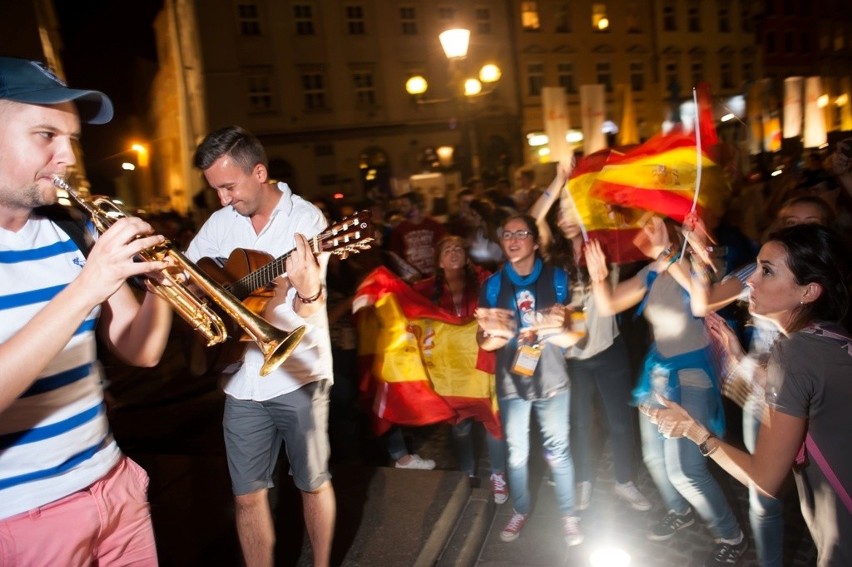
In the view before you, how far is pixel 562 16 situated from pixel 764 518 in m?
34.5

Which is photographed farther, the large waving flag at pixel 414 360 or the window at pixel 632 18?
the window at pixel 632 18

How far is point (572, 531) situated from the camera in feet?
12.8

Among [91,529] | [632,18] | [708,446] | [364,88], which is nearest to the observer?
[91,529]

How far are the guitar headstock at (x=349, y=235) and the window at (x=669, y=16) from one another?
3902 centimetres

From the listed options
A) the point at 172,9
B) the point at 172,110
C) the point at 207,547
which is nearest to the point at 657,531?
the point at 207,547

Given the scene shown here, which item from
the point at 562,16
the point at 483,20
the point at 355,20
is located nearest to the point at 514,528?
the point at 355,20

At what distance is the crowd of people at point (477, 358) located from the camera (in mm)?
1841

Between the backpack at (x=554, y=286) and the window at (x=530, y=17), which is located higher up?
the window at (x=530, y=17)

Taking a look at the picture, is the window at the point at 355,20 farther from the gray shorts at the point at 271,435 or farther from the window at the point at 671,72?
the gray shorts at the point at 271,435

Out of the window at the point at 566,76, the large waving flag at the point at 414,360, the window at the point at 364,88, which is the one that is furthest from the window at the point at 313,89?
the large waving flag at the point at 414,360

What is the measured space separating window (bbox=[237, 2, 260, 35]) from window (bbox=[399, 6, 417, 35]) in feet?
23.8

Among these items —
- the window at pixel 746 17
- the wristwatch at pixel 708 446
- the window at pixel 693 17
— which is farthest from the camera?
the window at pixel 746 17

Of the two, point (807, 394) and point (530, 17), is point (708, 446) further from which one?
point (530, 17)

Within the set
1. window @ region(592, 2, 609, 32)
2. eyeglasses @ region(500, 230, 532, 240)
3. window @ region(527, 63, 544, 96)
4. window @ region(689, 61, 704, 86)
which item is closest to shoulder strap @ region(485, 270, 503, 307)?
eyeglasses @ region(500, 230, 532, 240)
